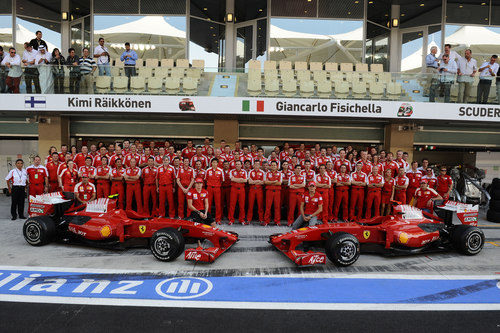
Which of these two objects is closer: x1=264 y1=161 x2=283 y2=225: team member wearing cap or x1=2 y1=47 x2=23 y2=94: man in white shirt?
x1=264 y1=161 x2=283 y2=225: team member wearing cap

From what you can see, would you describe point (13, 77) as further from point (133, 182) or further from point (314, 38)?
point (314, 38)

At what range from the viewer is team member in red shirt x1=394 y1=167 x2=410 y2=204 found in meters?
9.59

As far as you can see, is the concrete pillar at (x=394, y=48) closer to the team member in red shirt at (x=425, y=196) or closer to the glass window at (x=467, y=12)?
the glass window at (x=467, y=12)

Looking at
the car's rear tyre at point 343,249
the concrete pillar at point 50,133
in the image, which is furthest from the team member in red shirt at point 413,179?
the concrete pillar at point 50,133

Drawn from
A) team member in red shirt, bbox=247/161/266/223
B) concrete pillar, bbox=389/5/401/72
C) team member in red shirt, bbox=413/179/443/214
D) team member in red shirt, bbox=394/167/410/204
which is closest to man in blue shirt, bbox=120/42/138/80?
team member in red shirt, bbox=247/161/266/223

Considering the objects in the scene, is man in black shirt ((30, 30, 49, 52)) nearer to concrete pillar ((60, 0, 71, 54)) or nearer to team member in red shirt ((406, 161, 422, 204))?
concrete pillar ((60, 0, 71, 54))

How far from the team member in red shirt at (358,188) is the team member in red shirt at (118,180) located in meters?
6.29

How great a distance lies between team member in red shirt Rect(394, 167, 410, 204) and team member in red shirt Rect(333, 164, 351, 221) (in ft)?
4.67

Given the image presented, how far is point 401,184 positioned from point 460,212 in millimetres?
2604

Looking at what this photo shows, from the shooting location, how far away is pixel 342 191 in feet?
31.6

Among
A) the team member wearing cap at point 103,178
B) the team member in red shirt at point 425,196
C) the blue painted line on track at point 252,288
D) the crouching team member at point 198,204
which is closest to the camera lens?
the blue painted line on track at point 252,288

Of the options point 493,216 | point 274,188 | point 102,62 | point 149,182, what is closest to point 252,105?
point 274,188

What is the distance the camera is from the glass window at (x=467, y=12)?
58.9 feet

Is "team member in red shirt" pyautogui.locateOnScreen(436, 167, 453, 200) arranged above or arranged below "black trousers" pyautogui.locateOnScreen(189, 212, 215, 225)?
above
